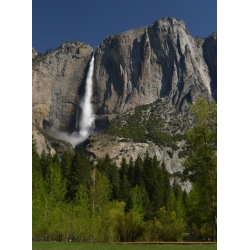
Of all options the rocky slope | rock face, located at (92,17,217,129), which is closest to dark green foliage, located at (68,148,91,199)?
the rocky slope

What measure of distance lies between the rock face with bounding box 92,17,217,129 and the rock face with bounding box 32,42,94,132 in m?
8.95

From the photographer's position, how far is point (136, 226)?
35.3 metres

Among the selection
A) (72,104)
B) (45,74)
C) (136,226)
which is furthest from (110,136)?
(136,226)

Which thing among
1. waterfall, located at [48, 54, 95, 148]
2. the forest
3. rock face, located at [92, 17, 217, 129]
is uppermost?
rock face, located at [92, 17, 217, 129]

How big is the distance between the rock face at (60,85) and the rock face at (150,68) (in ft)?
29.3

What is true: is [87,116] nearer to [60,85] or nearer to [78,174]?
[60,85]

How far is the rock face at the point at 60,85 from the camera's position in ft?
494

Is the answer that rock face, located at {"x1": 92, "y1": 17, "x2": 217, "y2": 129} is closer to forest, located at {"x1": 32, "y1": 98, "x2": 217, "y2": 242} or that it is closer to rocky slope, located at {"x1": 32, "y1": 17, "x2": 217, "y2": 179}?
rocky slope, located at {"x1": 32, "y1": 17, "x2": 217, "y2": 179}

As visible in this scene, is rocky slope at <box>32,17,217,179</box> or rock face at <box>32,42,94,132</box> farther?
rock face at <box>32,42,94,132</box>

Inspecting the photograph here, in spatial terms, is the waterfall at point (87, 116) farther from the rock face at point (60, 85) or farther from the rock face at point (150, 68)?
the rock face at point (150, 68)

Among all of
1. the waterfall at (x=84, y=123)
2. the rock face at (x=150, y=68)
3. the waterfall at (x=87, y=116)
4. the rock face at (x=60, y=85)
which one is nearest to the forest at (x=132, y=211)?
the rock face at (x=150, y=68)

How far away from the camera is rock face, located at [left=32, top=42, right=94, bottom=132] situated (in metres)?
151
